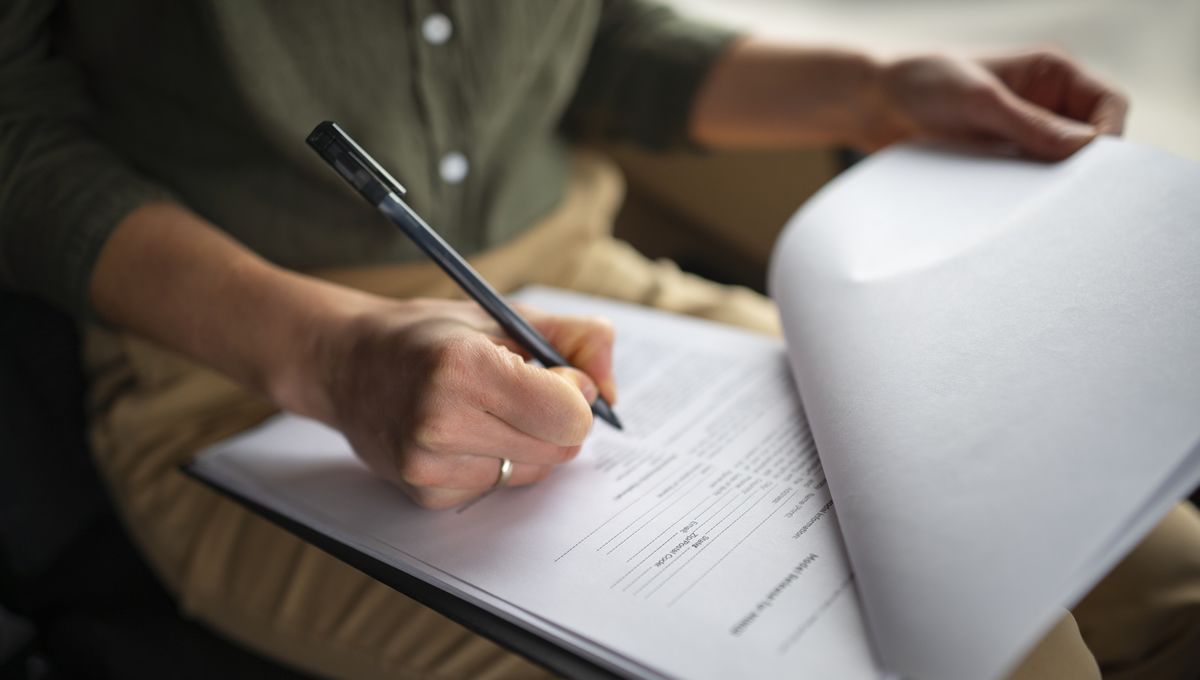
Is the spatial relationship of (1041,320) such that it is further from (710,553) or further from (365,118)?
(365,118)

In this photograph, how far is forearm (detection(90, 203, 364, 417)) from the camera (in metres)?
0.51

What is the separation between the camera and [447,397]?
41 cm

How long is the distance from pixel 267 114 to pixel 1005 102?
0.54 metres

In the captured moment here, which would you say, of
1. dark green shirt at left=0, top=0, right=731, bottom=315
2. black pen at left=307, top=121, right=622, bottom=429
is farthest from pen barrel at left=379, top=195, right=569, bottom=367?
dark green shirt at left=0, top=0, right=731, bottom=315

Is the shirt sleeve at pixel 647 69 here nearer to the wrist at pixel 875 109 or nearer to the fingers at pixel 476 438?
the wrist at pixel 875 109

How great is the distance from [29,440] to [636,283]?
20.8 inches

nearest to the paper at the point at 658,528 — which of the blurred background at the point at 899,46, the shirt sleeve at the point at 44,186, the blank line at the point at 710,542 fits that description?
the blank line at the point at 710,542

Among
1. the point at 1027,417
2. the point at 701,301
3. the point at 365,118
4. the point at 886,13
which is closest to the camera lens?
the point at 1027,417

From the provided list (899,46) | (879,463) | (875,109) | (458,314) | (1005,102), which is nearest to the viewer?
(879,463)

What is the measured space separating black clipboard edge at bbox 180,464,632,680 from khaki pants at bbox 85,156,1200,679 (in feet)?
0.26

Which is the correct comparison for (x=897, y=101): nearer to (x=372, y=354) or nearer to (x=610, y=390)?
(x=610, y=390)

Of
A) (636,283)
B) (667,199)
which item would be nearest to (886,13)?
(667,199)

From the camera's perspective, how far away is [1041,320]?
42 cm

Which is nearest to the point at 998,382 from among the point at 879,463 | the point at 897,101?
the point at 879,463
